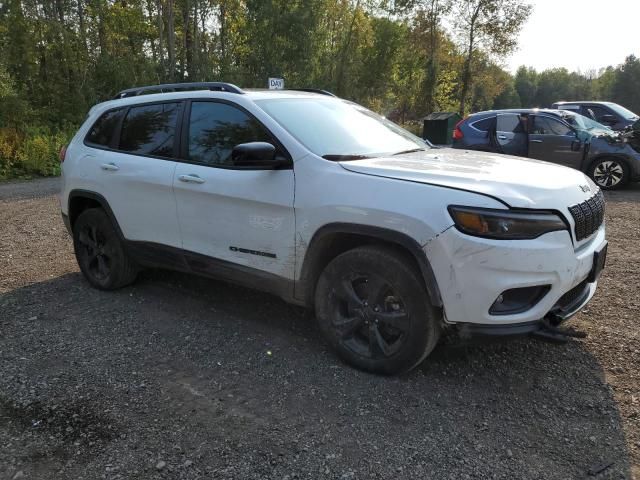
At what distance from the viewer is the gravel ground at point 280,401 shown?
97.2 inches

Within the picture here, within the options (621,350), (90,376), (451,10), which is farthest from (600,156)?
(451,10)

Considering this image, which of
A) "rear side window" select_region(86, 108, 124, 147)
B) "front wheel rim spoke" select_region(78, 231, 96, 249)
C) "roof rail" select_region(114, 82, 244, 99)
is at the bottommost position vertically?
"front wheel rim spoke" select_region(78, 231, 96, 249)

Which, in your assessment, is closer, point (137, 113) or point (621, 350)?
point (621, 350)

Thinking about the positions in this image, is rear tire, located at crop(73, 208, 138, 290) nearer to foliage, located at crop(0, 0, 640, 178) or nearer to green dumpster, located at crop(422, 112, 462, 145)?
foliage, located at crop(0, 0, 640, 178)

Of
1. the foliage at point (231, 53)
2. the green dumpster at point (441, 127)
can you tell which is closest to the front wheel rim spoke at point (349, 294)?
the foliage at point (231, 53)

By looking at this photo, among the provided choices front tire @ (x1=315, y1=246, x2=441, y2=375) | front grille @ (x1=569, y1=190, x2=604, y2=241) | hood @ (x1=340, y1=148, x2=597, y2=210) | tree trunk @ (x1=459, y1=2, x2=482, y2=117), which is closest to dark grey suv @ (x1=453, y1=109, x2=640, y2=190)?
hood @ (x1=340, y1=148, x2=597, y2=210)

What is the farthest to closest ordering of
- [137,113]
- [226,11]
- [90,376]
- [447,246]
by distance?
1. [226,11]
2. [137,113]
3. [90,376]
4. [447,246]

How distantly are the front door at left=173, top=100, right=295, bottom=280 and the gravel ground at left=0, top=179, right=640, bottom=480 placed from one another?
601 millimetres

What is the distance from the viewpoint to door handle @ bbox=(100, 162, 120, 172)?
14.5 ft

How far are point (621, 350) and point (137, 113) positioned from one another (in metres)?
4.12

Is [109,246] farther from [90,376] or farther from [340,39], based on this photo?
[340,39]

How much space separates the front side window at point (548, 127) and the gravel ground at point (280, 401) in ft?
22.3

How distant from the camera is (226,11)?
24750mm

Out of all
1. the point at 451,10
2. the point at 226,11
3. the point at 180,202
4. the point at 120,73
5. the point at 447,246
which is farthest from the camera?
the point at 451,10
